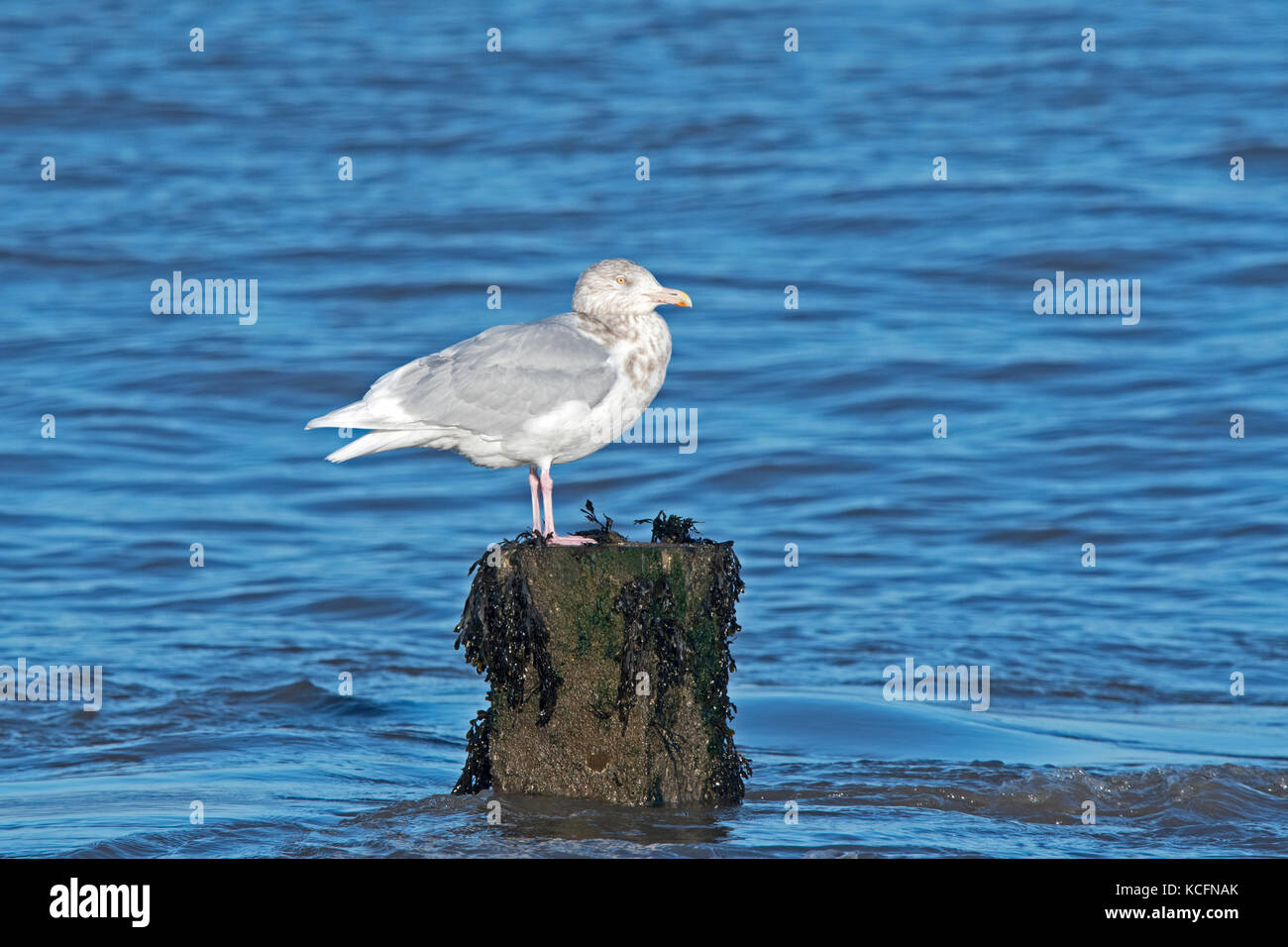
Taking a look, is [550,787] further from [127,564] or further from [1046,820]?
[127,564]

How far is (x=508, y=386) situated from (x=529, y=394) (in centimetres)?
9

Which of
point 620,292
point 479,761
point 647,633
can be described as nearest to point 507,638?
point 647,633

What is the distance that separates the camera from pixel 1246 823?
253 inches

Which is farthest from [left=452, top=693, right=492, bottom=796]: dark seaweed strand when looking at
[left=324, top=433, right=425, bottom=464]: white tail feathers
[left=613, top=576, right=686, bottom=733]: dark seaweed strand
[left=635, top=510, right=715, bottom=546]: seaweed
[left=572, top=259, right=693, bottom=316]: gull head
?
[left=572, top=259, right=693, bottom=316]: gull head

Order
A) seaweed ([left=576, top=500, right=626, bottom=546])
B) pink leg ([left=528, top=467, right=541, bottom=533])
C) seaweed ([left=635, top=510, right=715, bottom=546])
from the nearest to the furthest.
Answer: seaweed ([left=576, top=500, right=626, bottom=546]) < seaweed ([left=635, top=510, right=715, bottom=546]) < pink leg ([left=528, top=467, right=541, bottom=533])

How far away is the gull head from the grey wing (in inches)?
10.8

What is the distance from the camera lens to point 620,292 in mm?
6320

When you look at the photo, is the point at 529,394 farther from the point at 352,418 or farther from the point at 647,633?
the point at 647,633

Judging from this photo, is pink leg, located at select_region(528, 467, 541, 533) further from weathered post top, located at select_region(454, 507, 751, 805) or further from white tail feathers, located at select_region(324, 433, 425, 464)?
white tail feathers, located at select_region(324, 433, 425, 464)

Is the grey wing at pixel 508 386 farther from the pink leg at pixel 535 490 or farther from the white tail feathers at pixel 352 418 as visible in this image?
the pink leg at pixel 535 490

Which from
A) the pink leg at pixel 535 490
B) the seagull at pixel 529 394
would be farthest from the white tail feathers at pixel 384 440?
the pink leg at pixel 535 490

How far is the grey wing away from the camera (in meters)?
6.02

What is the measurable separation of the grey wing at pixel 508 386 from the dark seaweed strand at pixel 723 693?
35.1 inches

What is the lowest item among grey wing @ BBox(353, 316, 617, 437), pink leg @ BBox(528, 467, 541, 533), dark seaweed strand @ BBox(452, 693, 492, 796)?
dark seaweed strand @ BBox(452, 693, 492, 796)
